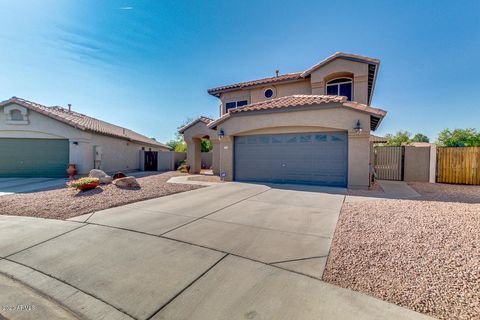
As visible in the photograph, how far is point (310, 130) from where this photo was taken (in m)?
11.1

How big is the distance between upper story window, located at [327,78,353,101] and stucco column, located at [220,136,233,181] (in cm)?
799

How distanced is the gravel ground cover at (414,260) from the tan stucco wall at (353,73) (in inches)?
389

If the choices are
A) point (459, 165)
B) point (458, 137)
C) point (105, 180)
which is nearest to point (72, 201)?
point (105, 180)

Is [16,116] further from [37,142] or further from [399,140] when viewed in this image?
[399,140]

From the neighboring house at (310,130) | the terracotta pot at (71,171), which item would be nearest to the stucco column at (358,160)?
the neighboring house at (310,130)

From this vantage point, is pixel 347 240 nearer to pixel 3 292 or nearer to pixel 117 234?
pixel 117 234

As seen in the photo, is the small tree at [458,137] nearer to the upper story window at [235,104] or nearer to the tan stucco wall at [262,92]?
the tan stucco wall at [262,92]

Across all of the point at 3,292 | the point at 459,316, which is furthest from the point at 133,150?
the point at 459,316

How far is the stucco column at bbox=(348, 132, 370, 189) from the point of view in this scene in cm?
977

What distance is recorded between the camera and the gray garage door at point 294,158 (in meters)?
10.6

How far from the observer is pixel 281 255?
11.9 feet

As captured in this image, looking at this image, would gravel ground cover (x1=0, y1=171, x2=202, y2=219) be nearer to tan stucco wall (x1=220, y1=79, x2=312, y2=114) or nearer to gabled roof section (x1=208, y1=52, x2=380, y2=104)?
tan stucco wall (x1=220, y1=79, x2=312, y2=114)

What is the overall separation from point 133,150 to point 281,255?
21.9 metres

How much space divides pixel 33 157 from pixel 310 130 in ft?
61.4
